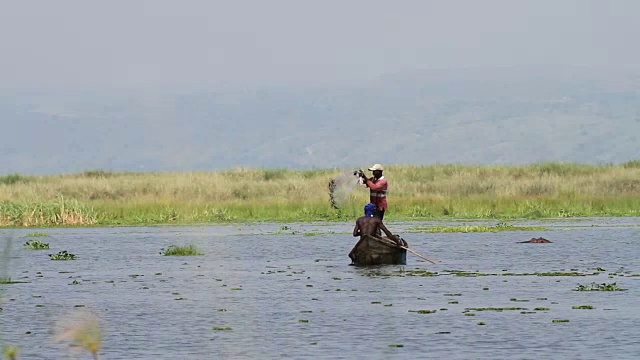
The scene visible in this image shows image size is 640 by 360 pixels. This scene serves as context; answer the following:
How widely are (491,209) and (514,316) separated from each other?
1491 inches

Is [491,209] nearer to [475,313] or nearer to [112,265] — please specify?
[112,265]

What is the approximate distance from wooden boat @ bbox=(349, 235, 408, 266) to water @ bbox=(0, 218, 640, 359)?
30 cm

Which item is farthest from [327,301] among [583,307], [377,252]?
[377,252]

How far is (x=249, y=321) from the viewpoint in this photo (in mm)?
22453

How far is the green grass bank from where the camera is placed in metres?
58.3

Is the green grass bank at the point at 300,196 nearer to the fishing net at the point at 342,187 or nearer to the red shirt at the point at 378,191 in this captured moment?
the fishing net at the point at 342,187

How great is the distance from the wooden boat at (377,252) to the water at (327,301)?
0.98 feet

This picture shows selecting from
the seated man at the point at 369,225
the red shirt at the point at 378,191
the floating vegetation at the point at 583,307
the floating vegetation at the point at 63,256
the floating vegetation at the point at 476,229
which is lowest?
the floating vegetation at the point at 583,307

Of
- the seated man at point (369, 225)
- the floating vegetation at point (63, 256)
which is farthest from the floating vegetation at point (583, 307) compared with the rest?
the floating vegetation at point (63, 256)

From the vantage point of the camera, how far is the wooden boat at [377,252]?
3095 centimetres

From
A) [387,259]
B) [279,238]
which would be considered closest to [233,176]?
[279,238]

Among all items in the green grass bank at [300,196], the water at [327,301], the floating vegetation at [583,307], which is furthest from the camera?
the green grass bank at [300,196]

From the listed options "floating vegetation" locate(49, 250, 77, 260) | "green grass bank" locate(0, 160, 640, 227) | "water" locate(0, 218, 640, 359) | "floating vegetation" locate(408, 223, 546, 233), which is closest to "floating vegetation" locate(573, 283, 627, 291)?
"water" locate(0, 218, 640, 359)

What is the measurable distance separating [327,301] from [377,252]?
6.34m
